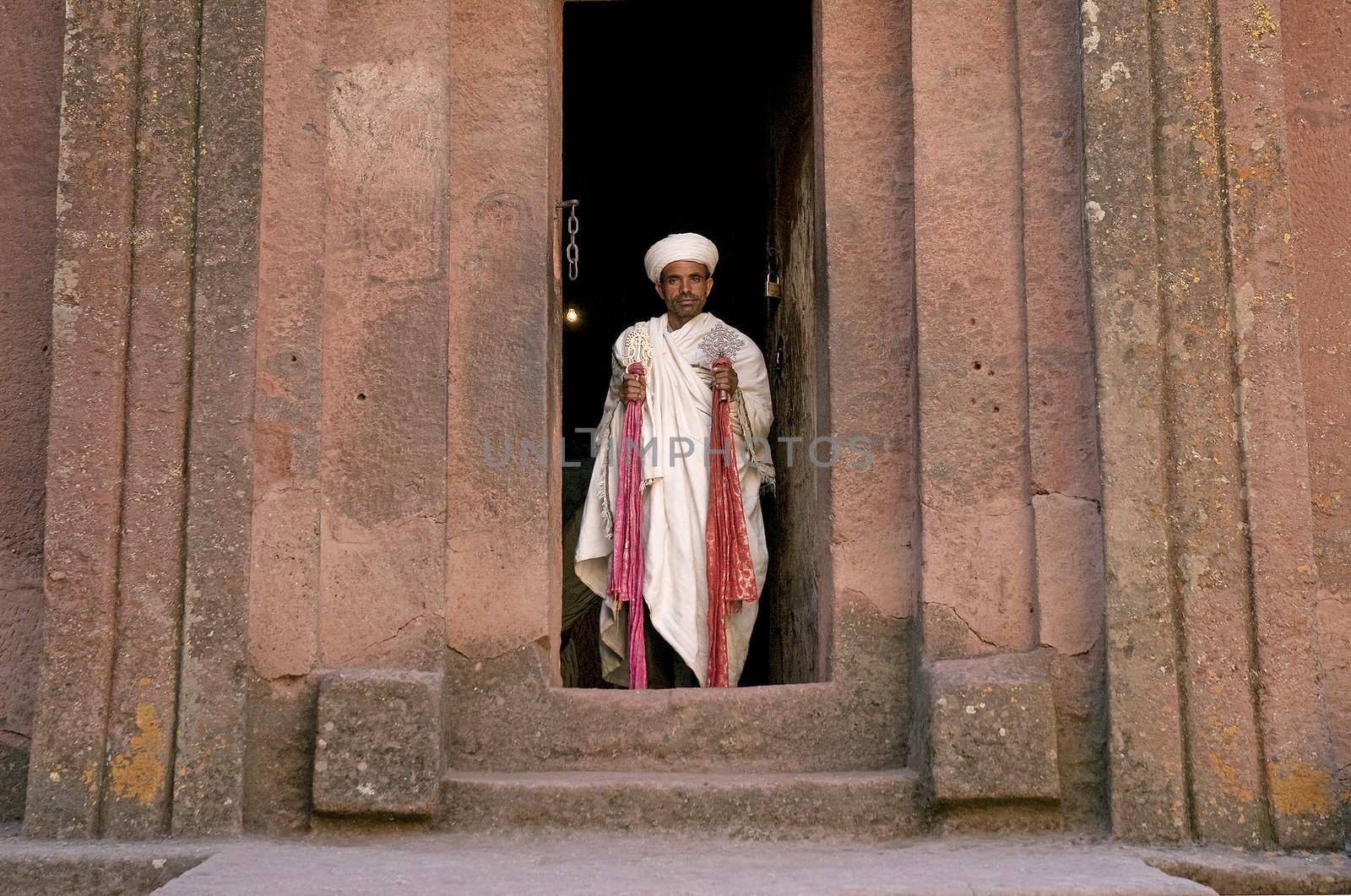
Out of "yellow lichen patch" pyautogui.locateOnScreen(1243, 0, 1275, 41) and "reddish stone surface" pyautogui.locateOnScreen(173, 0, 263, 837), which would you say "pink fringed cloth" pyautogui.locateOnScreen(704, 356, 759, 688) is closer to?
"reddish stone surface" pyautogui.locateOnScreen(173, 0, 263, 837)

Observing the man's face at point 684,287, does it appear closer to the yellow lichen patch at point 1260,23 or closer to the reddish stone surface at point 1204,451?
the reddish stone surface at point 1204,451

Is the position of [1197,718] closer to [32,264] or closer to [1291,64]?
[1291,64]

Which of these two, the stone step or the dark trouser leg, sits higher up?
the dark trouser leg

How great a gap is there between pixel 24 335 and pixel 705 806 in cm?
281

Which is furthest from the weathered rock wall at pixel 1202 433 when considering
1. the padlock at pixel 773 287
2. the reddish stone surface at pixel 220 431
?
the reddish stone surface at pixel 220 431

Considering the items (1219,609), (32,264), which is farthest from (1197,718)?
(32,264)

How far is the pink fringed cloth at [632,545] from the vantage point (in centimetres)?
600

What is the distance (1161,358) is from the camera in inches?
193

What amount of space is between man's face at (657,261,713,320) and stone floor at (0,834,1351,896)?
2.46 meters

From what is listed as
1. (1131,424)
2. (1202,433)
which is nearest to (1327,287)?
(1202,433)

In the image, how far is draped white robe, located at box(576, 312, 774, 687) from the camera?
6.06m

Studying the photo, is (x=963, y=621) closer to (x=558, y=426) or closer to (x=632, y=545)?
(x=632, y=545)

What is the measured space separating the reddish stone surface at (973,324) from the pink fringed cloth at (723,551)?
1104 millimetres

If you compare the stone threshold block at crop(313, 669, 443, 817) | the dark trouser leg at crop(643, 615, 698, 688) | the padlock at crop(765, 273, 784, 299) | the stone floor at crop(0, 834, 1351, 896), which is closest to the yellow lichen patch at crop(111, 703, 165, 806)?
the stone floor at crop(0, 834, 1351, 896)
